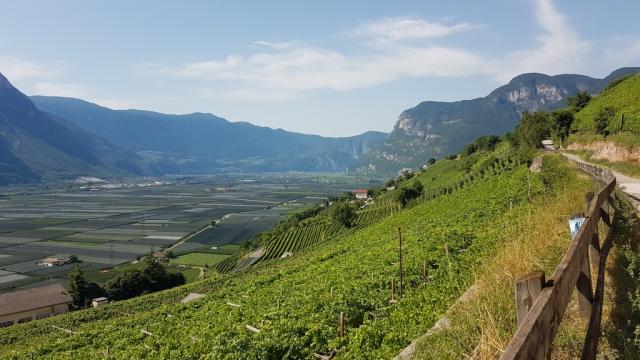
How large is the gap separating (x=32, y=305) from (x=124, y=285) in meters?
11.5

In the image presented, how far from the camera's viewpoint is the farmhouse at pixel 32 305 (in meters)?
57.2

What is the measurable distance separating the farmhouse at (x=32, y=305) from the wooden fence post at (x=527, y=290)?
225 feet

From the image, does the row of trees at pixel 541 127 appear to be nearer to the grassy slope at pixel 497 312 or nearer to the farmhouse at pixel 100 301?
the grassy slope at pixel 497 312

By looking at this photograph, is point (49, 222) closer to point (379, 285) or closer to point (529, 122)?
point (529, 122)

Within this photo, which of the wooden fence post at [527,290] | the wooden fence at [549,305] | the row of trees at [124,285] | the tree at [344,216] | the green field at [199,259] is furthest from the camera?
the green field at [199,259]

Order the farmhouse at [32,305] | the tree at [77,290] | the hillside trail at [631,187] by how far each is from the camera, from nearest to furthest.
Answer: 1. the hillside trail at [631,187]
2. the farmhouse at [32,305]
3. the tree at [77,290]

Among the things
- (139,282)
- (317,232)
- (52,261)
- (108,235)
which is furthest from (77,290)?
(108,235)

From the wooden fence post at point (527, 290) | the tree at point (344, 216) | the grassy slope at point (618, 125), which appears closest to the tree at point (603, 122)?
the grassy slope at point (618, 125)

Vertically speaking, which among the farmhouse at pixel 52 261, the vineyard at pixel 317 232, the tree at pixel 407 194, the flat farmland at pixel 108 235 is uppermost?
the tree at pixel 407 194

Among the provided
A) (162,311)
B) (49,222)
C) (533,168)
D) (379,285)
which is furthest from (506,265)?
(49,222)

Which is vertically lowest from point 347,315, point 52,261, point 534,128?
point 52,261

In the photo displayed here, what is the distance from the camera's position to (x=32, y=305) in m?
58.8

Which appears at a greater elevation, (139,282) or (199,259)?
(139,282)

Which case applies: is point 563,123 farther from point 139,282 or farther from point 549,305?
point 549,305
